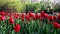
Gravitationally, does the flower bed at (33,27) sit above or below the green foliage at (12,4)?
above

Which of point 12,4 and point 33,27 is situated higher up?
point 33,27

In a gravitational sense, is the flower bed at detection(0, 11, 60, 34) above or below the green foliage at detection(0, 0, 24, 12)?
above

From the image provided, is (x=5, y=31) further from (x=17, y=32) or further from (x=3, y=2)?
(x=3, y=2)

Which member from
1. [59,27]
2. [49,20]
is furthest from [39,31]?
[49,20]

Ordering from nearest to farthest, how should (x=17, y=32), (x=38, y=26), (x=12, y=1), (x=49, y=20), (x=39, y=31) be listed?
1. (x=17, y=32)
2. (x=39, y=31)
3. (x=38, y=26)
4. (x=49, y=20)
5. (x=12, y=1)

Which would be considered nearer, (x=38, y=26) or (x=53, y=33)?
(x=53, y=33)

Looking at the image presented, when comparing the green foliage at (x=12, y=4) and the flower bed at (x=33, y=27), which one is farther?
the green foliage at (x=12, y=4)

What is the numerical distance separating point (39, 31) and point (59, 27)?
0.23 m

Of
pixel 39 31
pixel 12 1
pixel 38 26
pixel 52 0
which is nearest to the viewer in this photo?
pixel 39 31

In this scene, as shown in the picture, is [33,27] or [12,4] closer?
[33,27]

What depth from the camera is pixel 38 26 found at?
2547 mm

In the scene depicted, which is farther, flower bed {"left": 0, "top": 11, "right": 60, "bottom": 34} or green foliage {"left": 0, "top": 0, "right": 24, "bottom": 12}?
green foliage {"left": 0, "top": 0, "right": 24, "bottom": 12}

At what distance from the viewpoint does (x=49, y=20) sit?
2.91 m

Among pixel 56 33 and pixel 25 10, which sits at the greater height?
pixel 56 33
